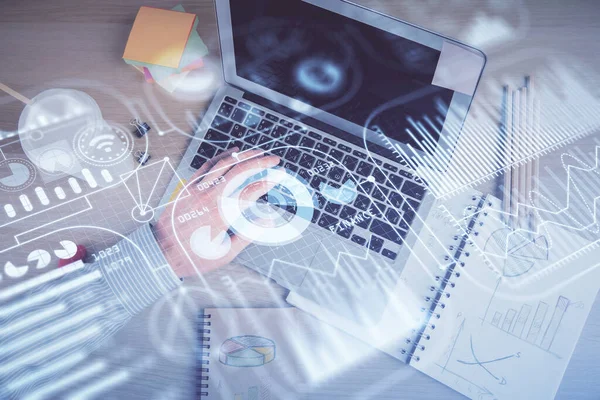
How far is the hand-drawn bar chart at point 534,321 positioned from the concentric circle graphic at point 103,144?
708 millimetres

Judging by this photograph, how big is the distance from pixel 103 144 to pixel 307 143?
14.4 inches

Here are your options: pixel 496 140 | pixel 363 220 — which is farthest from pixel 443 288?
pixel 496 140

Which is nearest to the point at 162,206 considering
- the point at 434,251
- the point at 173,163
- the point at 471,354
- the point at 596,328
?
the point at 173,163

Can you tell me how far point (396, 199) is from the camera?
812 millimetres

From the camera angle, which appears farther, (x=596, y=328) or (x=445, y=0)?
(x=445, y=0)

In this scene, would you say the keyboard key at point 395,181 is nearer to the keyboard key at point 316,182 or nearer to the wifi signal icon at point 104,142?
the keyboard key at point 316,182

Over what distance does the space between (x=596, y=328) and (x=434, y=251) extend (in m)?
0.30

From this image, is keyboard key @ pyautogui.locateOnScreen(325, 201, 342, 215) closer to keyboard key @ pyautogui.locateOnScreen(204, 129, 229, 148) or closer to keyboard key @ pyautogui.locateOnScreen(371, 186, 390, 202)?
keyboard key @ pyautogui.locateOnScreen(371, 186, 390, 202)

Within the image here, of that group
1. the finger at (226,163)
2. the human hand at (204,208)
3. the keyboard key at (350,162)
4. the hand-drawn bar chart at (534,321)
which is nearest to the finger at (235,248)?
the human hand at (204,208)

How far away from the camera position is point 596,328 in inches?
31.0

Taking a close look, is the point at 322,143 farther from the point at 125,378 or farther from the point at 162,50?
the point at 125,378

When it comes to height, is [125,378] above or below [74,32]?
below
